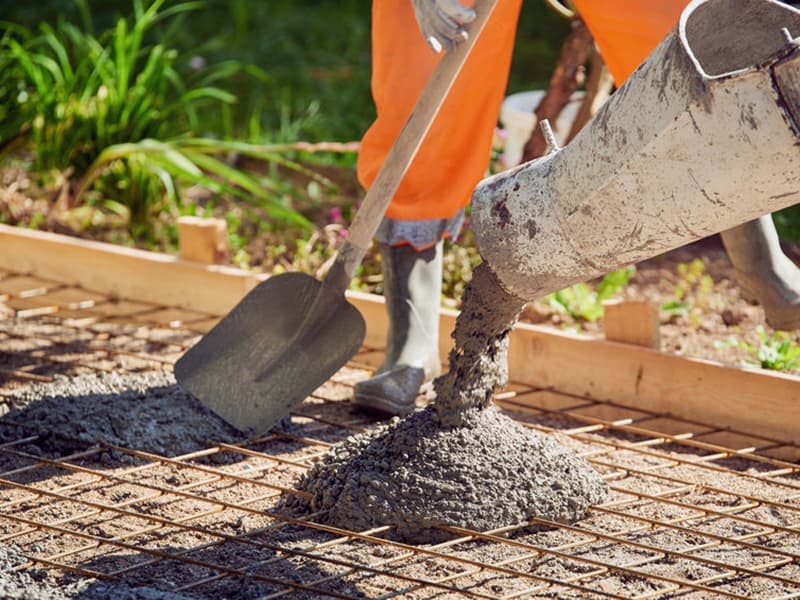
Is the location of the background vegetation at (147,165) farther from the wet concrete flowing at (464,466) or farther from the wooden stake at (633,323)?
the wet concrete flowing at (464,466)

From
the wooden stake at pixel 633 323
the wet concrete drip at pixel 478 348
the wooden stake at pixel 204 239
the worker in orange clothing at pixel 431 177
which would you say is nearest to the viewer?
the wet concrete drip at pixel 478 348

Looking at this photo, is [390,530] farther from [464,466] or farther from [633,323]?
[633,323]

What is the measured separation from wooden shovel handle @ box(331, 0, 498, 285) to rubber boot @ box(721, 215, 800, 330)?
766 millimetres

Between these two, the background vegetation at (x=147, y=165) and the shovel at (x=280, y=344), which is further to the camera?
the background vegetation at (x=147, y=165)

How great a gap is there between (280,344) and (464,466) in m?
0.60

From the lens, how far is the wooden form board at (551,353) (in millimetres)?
2574

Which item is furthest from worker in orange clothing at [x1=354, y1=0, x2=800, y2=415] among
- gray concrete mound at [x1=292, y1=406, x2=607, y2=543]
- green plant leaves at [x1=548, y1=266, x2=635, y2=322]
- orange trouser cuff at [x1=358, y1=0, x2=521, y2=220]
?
green plant leaves at [x1=548, y1=266, x2=635, y2=322]

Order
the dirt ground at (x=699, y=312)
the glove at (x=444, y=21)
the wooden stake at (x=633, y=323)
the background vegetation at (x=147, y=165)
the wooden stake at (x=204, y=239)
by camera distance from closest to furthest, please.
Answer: the glove at (x=444, y=21) → the wooden stake at (x=633, y=323) → the dirt ground at (x=699, y=312) → the wooden stake at (x=204, y=239) → the background vegetation at (x=147, y=165)

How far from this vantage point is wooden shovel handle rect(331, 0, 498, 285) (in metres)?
2.22

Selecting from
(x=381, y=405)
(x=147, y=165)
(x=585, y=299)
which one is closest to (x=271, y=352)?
(x=381, y=405)

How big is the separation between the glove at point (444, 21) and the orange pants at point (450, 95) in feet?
0.98

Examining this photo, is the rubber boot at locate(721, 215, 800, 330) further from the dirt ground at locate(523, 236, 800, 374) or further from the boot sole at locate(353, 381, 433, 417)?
the boot sole at locate(353, 381, 433, 417)

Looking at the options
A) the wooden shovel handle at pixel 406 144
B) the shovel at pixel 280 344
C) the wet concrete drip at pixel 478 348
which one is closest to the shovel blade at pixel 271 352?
the shovel at pixel 280 344

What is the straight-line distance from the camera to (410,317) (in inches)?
A: 106
